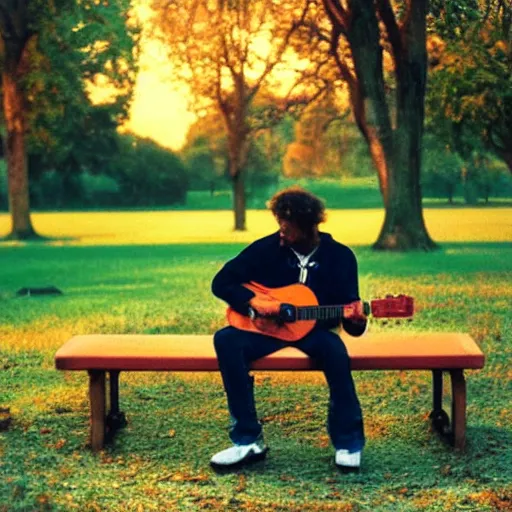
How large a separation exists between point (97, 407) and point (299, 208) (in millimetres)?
1514

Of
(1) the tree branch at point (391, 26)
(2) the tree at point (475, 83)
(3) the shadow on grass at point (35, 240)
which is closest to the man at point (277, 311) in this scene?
(1) the tree branch at point (391, 26)

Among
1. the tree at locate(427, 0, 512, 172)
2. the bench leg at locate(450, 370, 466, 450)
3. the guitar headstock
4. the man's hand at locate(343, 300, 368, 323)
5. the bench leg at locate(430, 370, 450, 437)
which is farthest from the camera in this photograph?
the tree at locate(427, 0, 512, 172)

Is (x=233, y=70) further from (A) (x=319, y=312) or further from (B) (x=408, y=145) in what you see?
(A) (x=319, y=312)

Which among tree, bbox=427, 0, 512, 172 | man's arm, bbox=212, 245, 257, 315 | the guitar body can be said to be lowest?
the guitar body

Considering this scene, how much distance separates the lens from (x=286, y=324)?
5504mm

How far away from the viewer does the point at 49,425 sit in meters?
6.53

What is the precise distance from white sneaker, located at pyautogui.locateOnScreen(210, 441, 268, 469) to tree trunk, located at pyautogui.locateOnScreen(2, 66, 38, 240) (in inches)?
1076

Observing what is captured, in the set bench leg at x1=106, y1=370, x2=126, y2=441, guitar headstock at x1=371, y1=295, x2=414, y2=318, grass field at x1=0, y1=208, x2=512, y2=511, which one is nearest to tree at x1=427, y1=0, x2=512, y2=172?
grass field at x1=0, y1=208, x2=512, y2=511

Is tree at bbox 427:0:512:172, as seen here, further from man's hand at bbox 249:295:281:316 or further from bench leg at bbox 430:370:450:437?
man's hand at bbox 249:295:281:316

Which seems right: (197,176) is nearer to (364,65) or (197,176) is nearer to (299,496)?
(364,65)

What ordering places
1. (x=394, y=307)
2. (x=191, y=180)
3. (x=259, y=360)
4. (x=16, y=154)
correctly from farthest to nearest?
1. (x=191, y=180)
2. (x=16, y=154)
3. (x=259, y=360)
4. (x=394, y=307)

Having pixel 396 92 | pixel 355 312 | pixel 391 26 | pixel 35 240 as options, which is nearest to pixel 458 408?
pixel 355 312

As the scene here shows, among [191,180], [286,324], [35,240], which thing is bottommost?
[35,240]

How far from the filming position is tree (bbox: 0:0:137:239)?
30656 mm
